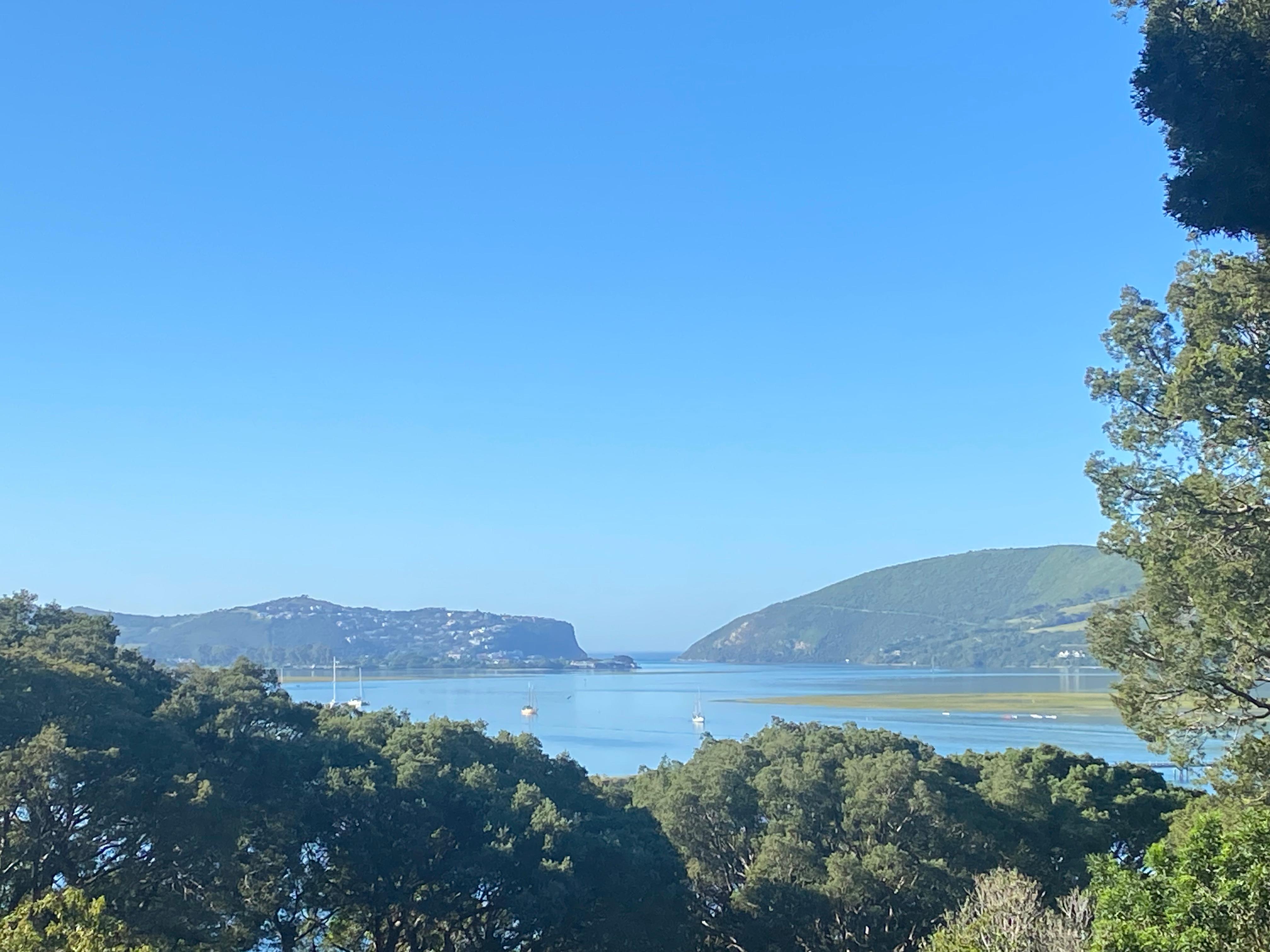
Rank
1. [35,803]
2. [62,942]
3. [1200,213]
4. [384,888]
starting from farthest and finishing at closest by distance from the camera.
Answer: [384,888]
[35,803]
[1200,213]
[62,942]

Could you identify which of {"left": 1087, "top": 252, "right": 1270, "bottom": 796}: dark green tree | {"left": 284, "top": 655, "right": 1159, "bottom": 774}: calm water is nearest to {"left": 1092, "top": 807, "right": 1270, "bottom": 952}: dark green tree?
{"left": 1087, "top": 252, "right": 1270, "bottom": 796}: dark green tree

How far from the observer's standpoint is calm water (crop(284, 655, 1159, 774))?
53.1 m

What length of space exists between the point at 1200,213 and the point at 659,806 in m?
14.5

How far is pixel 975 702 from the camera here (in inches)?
3317

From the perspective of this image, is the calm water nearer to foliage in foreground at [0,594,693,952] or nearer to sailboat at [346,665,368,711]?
sailboat at [346,665,368,711]

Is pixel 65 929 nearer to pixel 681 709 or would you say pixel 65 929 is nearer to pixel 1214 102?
pixel 1214 102

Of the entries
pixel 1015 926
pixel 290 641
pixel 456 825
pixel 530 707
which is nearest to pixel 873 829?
pixel 456 825

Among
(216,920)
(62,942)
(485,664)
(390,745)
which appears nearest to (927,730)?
(390,745)

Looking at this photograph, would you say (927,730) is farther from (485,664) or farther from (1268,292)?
(485,664)

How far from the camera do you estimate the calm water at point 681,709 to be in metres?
53.1

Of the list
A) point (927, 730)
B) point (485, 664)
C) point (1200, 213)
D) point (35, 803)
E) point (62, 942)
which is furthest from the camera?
point (485, 664)

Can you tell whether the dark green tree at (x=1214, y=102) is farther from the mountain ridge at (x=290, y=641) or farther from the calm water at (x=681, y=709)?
the mountain ridge at (x=290, y=641)

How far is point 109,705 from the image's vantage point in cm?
1547

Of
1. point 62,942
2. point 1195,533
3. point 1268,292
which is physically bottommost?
point 62,942
